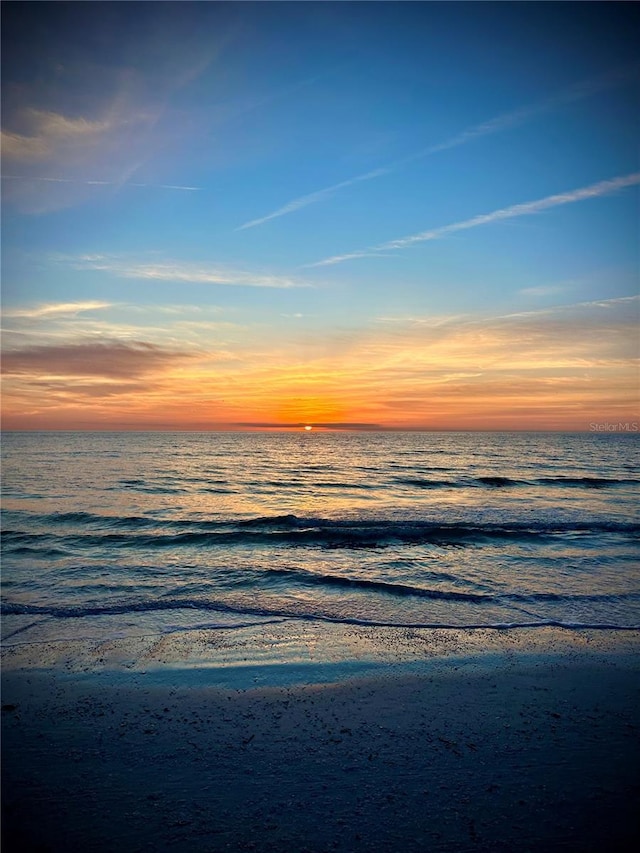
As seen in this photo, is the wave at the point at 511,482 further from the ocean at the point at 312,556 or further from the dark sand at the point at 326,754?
the dark sand at the point at 326,754

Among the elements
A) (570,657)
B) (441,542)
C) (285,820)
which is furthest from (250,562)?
(285,820)

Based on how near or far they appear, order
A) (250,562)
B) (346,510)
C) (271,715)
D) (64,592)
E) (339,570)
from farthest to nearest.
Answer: (346,510) → (250,562) → (339,570) → (64,592) → (271,715)

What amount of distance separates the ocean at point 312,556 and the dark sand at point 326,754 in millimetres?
2575

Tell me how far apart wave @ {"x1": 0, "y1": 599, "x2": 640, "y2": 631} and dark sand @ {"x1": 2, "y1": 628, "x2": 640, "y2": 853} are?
1625 mm

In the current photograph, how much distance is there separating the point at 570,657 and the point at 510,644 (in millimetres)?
1032

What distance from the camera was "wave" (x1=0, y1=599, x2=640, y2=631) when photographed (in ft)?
32.4

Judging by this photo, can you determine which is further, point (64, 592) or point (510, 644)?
point (64, 592)

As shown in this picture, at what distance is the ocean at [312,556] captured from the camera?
10.9 m

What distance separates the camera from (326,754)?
17.9 feet

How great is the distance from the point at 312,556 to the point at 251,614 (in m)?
6.52

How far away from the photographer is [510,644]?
8859 millimetres

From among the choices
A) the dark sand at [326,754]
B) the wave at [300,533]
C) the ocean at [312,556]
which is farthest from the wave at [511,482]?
the dark sand at [326,754]

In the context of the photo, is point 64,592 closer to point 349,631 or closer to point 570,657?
point 349,631

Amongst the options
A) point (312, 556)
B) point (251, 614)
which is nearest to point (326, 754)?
point (251, 614)
